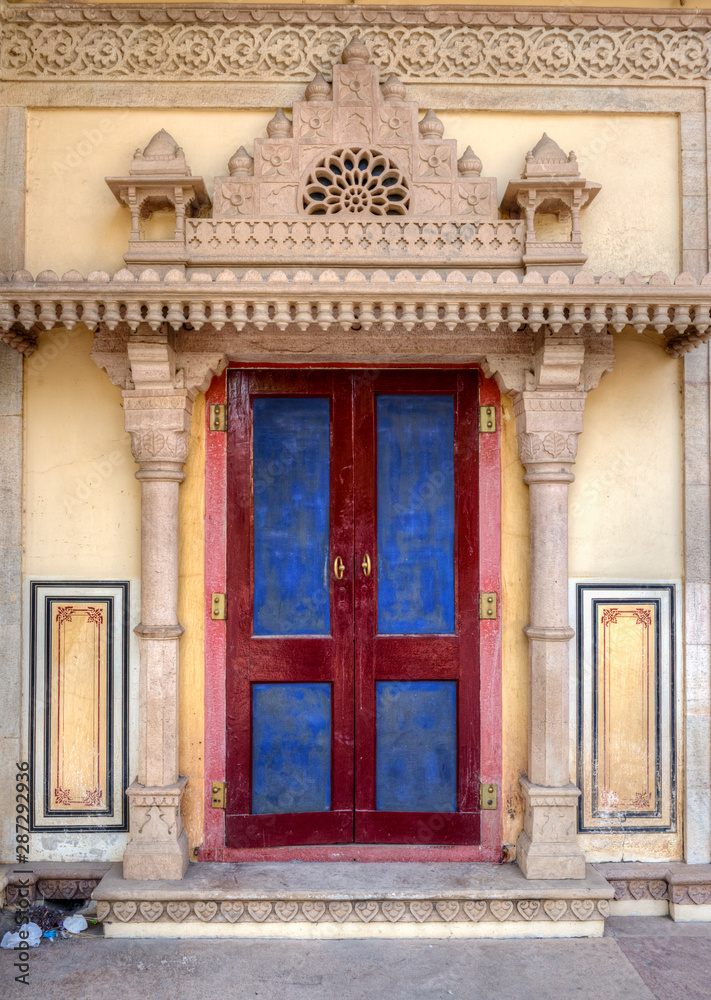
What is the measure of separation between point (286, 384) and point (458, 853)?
269 centimetres

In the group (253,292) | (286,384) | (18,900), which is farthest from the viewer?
(286,384)

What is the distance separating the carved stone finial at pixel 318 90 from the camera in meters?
3.85

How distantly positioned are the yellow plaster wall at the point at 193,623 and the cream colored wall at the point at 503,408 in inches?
0.4

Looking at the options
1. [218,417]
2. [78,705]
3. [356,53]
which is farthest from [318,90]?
[78,705]

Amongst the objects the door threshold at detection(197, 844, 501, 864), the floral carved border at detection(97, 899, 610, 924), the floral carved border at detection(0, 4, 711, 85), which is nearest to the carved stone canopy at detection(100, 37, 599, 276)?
the floral carved border at detection(0, 4, 711, 85)

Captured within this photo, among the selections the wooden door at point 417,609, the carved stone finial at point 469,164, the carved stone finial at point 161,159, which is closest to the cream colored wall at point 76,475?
the carved stone finial at point 161,159

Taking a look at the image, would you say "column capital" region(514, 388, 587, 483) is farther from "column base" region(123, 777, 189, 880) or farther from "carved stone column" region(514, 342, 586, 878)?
"column base" region(123, 777, 189, 880)

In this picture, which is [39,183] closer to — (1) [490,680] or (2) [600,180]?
(2) [600,180]

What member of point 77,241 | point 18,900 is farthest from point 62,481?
point 18,900

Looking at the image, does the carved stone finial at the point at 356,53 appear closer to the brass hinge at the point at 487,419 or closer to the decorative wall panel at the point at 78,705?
the brass hinge at the point at 487,419

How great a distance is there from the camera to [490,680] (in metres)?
3.95

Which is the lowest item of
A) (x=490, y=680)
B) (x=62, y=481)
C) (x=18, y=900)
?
(x=18, y=900)

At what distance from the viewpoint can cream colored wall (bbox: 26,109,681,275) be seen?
3982mm

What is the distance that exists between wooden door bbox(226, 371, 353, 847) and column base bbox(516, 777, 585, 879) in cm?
94
